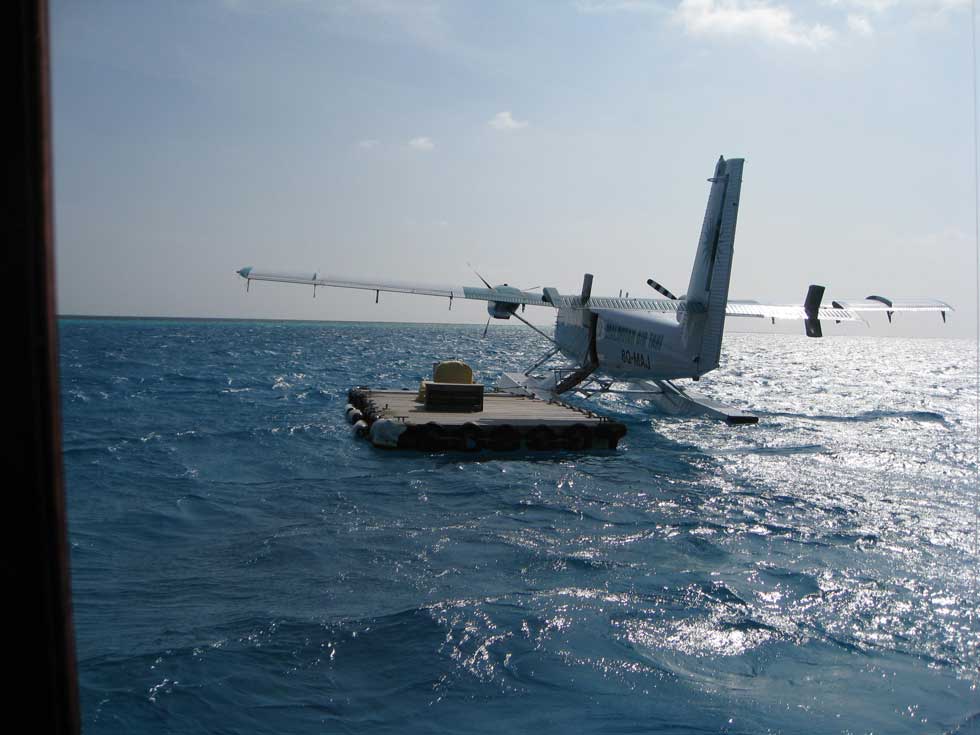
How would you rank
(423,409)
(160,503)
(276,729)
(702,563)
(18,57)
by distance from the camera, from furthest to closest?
(423,409), (160,503), (702,563), (276,729), (18,57)

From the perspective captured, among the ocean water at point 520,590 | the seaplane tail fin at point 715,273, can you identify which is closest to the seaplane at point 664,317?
the seaplane tail fin at point 715,273

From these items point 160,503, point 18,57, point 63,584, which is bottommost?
point 160,503

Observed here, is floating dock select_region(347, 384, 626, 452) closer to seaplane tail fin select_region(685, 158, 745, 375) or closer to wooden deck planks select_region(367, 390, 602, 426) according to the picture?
wooden deck planks select_region(367, 390, 602, 426)

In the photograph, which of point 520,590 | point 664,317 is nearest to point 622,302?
point 664,317

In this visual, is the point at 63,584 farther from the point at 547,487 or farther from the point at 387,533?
the point at 547,487

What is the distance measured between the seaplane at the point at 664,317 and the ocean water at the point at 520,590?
5.21m

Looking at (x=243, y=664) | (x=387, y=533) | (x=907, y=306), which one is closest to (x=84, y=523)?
(x=387, y=533)

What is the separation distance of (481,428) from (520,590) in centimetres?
1109

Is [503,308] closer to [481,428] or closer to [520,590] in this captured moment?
[481,428]

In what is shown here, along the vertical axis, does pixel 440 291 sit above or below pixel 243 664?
above

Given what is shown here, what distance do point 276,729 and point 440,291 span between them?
25678 millimetres

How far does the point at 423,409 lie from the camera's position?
78.7ft

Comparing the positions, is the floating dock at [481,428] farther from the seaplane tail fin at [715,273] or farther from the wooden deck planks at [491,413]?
the seaplane tail fin at [715,273]

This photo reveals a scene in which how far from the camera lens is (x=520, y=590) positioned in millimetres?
10062
